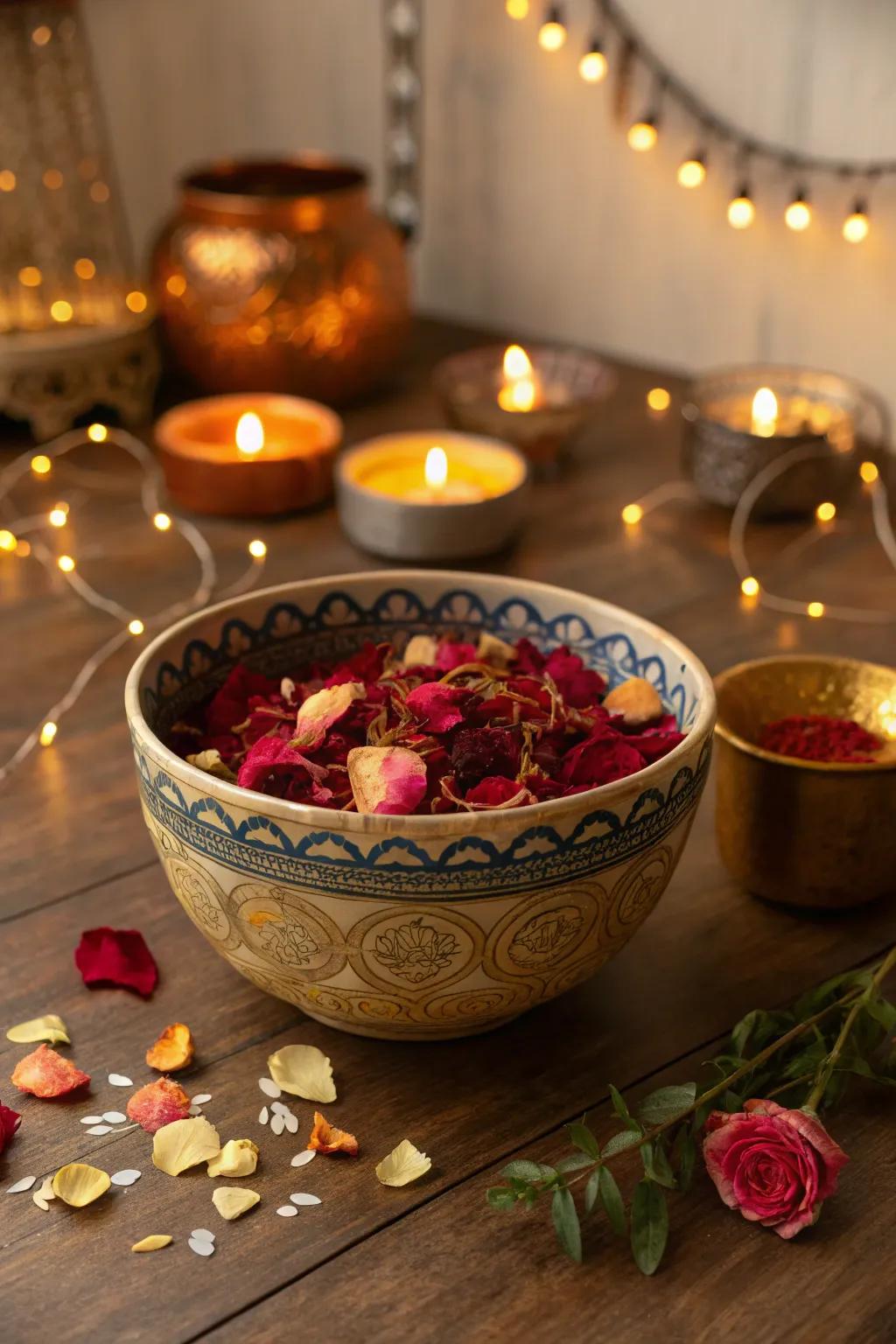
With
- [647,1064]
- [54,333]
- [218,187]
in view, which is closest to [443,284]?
[218,187]

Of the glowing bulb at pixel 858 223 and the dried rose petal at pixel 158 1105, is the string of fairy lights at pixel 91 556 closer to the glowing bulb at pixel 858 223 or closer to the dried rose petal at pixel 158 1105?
the dried rose petal at pixel 158 1105

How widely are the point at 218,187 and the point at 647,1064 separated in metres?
1.22

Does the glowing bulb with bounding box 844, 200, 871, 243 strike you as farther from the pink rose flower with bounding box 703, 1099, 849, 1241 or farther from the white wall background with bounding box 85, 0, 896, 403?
the pink rose flower with bounding box 703, 1099, 849, 1241

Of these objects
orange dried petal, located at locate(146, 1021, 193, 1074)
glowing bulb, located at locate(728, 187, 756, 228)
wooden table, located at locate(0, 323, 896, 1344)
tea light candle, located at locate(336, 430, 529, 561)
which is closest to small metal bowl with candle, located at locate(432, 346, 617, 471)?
tea light candle, located at locate(336, 430, 529, 561)

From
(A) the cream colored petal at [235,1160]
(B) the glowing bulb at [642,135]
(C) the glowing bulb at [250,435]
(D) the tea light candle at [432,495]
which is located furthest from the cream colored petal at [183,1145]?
(B) the glowing bulb at [642,135]

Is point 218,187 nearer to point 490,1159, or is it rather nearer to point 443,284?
point 443,284

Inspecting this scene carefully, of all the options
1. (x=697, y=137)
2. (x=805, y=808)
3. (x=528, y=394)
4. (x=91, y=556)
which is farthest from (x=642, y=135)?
(x=805, y=808)

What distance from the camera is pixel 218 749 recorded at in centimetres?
69

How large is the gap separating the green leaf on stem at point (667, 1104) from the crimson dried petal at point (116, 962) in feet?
0.81

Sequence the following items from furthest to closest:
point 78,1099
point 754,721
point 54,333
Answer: point 54,333, point 754,721, point 78,1099

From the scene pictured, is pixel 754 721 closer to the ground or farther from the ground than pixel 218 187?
closer to the ground

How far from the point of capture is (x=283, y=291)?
1404 mm

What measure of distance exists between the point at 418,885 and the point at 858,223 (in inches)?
39.7

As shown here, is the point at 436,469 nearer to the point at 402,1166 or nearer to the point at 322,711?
the point at 322,711
